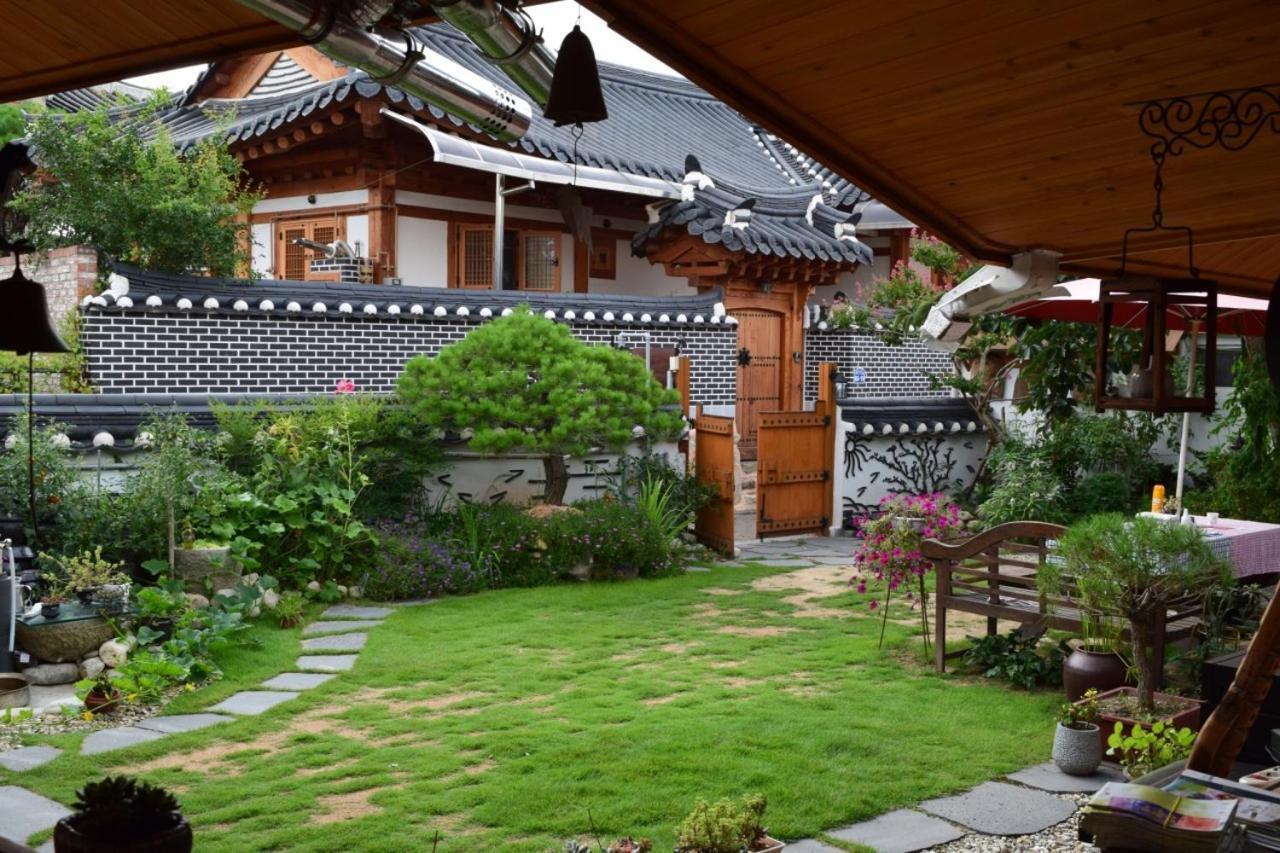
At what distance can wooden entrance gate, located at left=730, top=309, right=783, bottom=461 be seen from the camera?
1555cm

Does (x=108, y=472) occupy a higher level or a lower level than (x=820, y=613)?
higher

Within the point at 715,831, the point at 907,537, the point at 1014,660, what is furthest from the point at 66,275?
the point at 715,831

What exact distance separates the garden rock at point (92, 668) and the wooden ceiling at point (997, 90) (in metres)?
5.21

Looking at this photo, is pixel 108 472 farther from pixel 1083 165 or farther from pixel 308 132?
pixel 1083 165

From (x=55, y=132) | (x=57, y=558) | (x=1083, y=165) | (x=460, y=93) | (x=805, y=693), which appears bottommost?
(x=805, y=693)

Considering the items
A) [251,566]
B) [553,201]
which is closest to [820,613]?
[251,566]

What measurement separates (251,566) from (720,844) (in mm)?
5617

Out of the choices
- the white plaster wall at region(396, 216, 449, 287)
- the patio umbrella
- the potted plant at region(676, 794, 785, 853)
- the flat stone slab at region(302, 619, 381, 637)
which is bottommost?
the flat stone slab at region(302, 619, 381, 637)

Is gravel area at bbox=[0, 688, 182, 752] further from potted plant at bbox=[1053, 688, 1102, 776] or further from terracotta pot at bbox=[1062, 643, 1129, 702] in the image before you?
terracotta pot at bbox=[1062, 643, 1129, 702]

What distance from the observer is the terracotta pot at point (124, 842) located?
8.72 ft

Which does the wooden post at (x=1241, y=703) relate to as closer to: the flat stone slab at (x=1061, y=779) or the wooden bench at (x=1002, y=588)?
the flat stone slab at (x=1061, y=779)

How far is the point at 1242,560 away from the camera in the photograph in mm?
7469

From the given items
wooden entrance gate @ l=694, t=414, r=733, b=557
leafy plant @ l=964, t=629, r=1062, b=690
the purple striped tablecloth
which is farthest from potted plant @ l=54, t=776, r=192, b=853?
wooden entrance gate @ l=694, t=414, r=733, b=557

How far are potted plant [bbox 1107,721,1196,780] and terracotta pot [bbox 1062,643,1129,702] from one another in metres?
0.99
